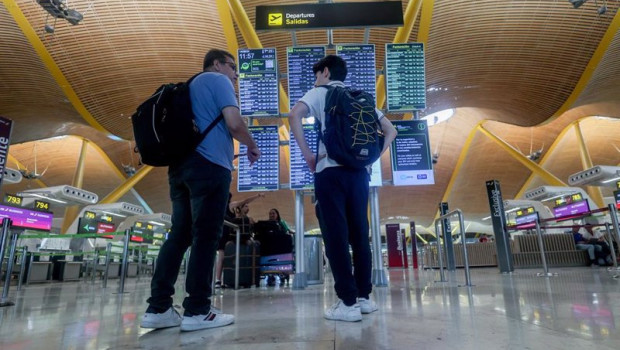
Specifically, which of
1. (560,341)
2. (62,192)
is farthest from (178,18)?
(560,341)

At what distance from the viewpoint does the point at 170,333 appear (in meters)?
1.83

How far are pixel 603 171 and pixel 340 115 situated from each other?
1818cm

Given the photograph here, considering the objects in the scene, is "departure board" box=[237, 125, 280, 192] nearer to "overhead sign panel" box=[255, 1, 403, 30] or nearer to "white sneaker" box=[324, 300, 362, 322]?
"overhead sign panel" box=[255, 1, 403, 30]

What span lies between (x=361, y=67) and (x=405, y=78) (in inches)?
28.7

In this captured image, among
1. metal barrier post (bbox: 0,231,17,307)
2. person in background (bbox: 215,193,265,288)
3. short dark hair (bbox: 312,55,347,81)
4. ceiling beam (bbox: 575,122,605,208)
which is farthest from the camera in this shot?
ceiling beam (bbox: 575,122,605,208)

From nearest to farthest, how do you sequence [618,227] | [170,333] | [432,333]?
[432,333] < [170,333] < [618,227]

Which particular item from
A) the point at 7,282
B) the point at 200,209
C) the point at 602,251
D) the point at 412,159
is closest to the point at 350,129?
the point at 200,209

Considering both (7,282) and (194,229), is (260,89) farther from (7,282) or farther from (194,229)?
(194,229)

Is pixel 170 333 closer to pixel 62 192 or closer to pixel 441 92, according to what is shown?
pixel 441 92

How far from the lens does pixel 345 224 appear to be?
226 cm

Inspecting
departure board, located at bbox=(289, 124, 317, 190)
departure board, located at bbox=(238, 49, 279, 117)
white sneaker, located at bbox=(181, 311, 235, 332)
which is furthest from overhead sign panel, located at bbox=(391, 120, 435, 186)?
white sneaker, located at bbox=(181, 311, 235, 332)

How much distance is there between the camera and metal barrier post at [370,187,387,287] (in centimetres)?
513

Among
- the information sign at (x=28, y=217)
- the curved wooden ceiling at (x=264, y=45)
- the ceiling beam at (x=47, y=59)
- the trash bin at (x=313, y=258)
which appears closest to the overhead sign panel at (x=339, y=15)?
the trash bin at (x=313, y=258)

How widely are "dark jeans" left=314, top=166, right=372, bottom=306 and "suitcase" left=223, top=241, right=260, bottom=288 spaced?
376cm
